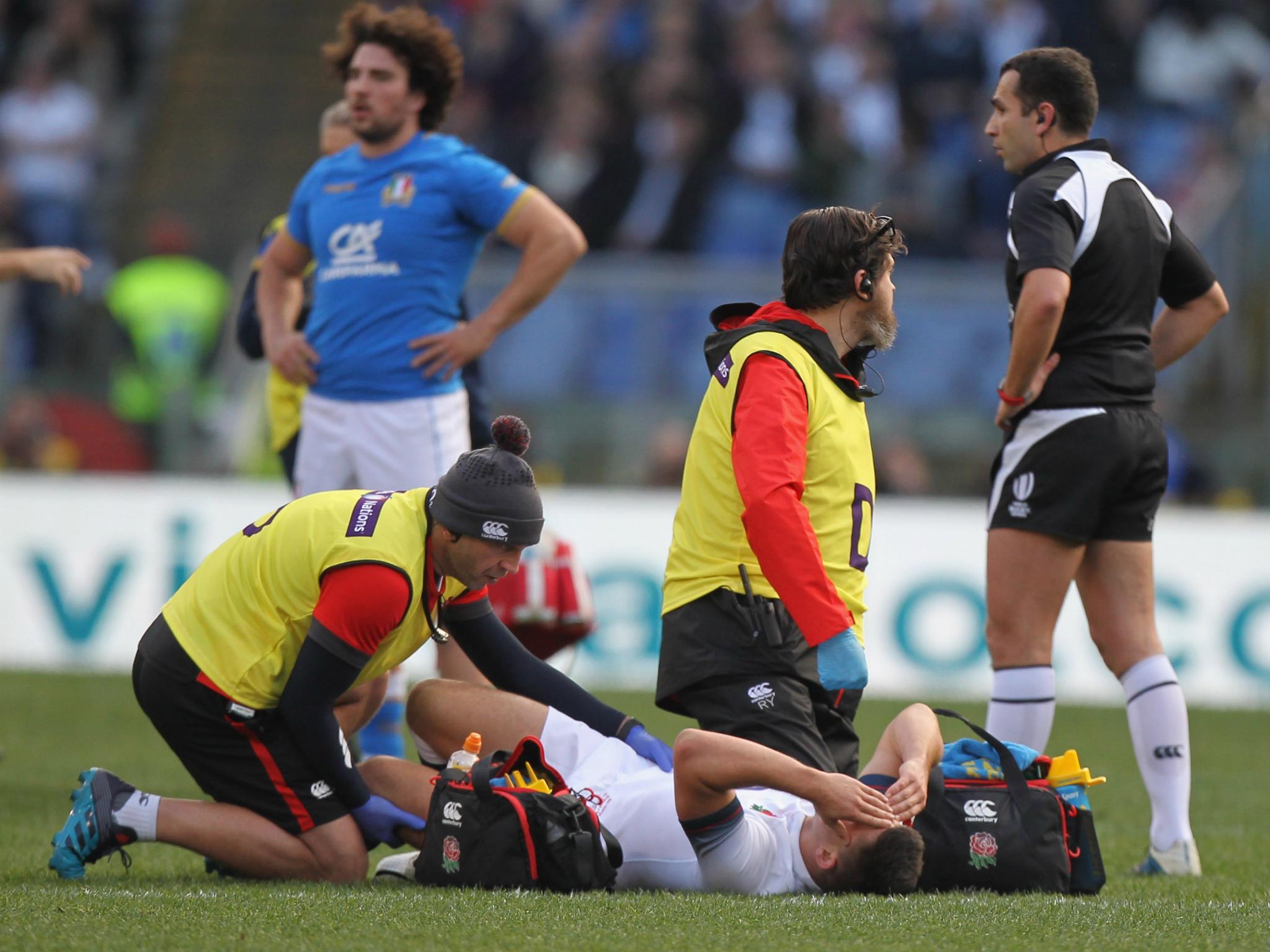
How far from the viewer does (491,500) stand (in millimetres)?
4250

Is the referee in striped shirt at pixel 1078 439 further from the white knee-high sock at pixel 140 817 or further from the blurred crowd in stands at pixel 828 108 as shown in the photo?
the blurred crowd in stands at pixel 828 108

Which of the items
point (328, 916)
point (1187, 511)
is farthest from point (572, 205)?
point (328, 916)

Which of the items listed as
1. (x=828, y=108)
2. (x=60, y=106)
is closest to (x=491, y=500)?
(x=828, y=108)

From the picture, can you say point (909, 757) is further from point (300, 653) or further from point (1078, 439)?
point (300, 653)

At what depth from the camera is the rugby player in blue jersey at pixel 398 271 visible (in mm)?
6133

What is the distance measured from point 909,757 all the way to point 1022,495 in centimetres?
108

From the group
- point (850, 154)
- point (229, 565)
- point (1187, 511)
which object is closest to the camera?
point (229, 565)

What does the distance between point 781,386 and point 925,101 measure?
35.3ft

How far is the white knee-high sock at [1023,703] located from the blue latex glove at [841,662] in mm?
1217

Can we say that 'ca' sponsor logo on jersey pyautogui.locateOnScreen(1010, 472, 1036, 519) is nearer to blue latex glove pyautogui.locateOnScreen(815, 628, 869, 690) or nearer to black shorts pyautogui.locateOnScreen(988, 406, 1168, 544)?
black shorts pyautogui.locateOnScreen(988, 406, 1168, 544)

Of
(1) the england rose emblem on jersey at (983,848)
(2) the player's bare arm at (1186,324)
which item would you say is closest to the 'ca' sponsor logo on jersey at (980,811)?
(1) the england rose emblem on jersey at (983,848)

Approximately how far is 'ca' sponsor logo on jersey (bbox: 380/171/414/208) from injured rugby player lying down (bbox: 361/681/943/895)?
6.65ft

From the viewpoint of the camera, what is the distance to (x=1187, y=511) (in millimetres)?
10336

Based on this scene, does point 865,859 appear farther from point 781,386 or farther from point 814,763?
point 781,386
